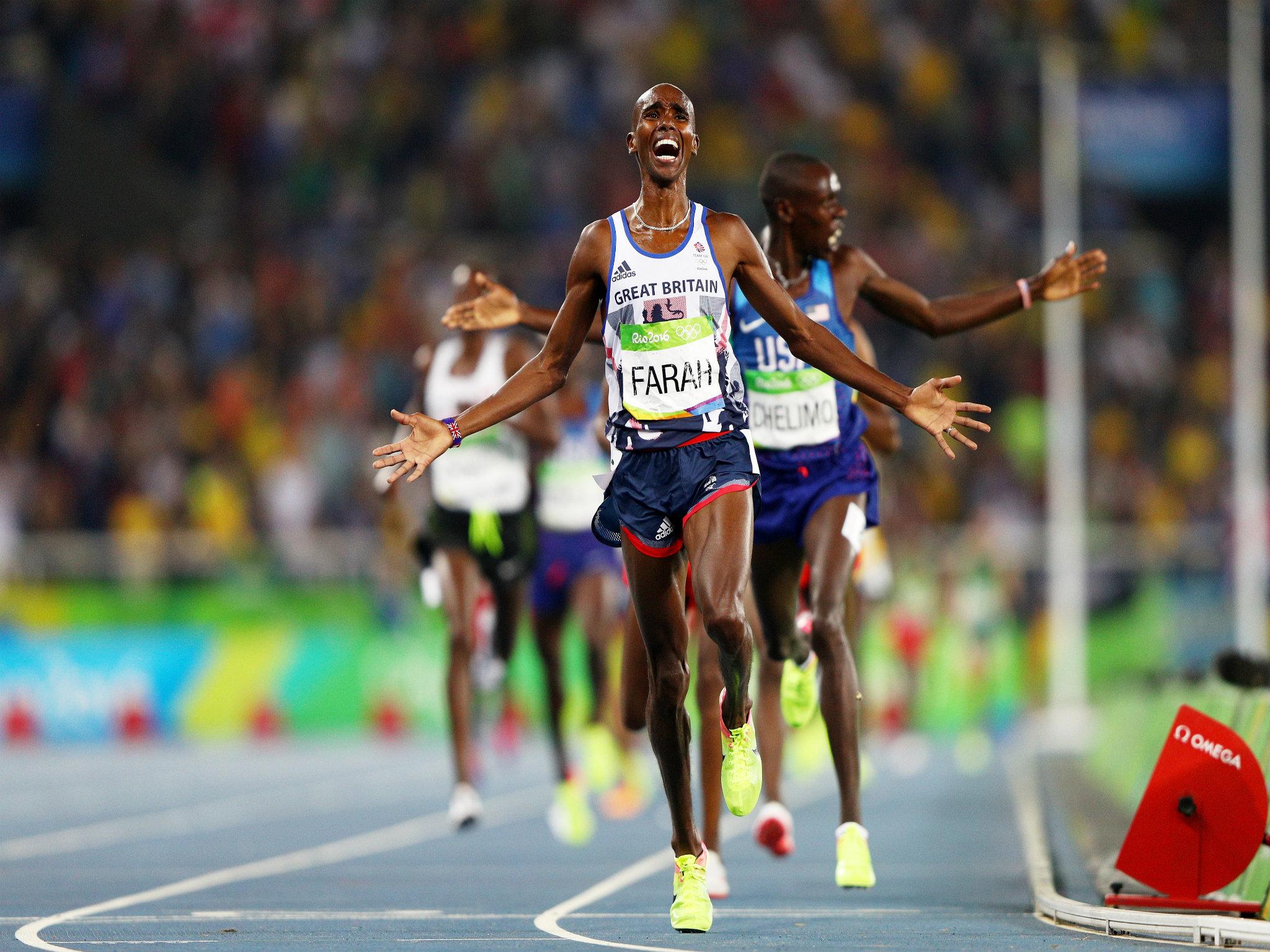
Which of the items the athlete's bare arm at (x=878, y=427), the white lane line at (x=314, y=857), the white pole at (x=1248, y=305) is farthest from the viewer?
the white pole at (x=1248, y=305)

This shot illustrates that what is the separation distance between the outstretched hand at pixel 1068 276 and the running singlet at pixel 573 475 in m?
5.28

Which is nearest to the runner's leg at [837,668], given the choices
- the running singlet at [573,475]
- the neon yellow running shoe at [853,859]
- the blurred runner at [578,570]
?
the neon yellow running shoe at [853,859]

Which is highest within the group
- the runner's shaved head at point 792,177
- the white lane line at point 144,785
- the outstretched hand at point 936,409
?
the runner's shaved head at point 792,177

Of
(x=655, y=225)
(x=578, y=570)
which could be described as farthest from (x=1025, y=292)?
A: (x=578, y=570)

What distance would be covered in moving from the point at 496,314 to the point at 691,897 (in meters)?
2.43

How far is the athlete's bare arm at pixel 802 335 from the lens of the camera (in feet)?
23.1

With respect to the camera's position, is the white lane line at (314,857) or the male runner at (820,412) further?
the male runner at (820,412)

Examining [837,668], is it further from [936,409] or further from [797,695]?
[936,409]

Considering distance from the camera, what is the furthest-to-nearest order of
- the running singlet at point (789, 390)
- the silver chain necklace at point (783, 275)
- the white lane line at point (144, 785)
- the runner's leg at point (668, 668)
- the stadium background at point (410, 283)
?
the stadium background at point (410, 283), the white lane line at point (144, 785), the silver chain necklace at point (783, 275), the running singlet at point (789, 390), the runner's leg at point (668, 668)

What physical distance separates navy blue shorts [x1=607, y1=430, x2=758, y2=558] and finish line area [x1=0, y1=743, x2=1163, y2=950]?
136 centimetres

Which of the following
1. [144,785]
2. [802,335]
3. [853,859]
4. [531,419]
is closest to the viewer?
[802,335]

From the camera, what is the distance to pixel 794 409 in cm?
877

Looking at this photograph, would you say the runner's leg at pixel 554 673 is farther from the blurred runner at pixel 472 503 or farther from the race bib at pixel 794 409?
the race bib at pixel 794 409

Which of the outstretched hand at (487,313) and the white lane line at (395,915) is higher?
the outstretched hand at (487,313)
